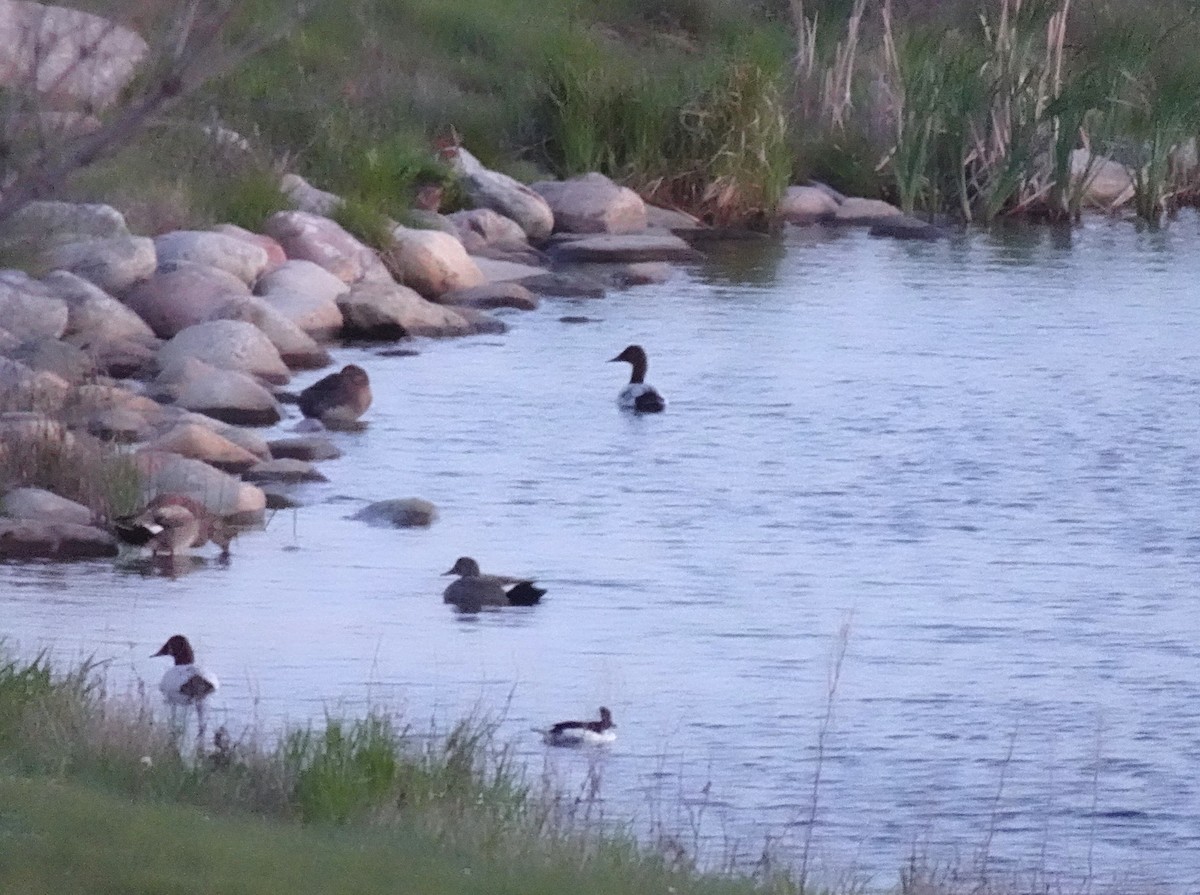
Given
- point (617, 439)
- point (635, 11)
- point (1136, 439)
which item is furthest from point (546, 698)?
point (635, 11)

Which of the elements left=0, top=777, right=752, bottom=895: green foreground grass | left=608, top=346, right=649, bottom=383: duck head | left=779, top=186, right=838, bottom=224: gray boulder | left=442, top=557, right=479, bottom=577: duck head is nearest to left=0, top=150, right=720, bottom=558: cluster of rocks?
left=442, top=557, right=479, bottom=577: duck head

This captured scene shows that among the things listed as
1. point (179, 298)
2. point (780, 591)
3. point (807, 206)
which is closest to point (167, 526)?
point (780, 591)

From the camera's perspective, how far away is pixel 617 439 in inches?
725

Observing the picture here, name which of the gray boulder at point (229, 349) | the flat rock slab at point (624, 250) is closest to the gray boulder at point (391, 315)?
the gray boulder at point (229, 349)

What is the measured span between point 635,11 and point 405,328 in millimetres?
18186

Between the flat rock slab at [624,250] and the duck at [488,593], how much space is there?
47.5 ft

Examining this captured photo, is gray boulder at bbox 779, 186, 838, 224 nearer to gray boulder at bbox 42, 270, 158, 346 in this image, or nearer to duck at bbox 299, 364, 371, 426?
gray boulder at bbox 42, 270, 158, 346

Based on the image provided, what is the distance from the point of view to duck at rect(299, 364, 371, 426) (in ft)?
59.3

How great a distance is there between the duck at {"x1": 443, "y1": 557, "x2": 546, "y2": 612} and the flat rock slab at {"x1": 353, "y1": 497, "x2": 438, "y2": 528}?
1878 mm

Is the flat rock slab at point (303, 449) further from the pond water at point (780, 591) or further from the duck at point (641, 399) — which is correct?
the duck at point (641, 399)

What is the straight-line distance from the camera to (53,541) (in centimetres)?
1388

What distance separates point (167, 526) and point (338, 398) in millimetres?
4293

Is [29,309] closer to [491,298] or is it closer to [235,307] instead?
[235,307]

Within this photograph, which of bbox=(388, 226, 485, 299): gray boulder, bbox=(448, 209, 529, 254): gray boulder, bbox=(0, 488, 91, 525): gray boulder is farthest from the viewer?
bbox=(448, 209, 529, 254): gray boulder
